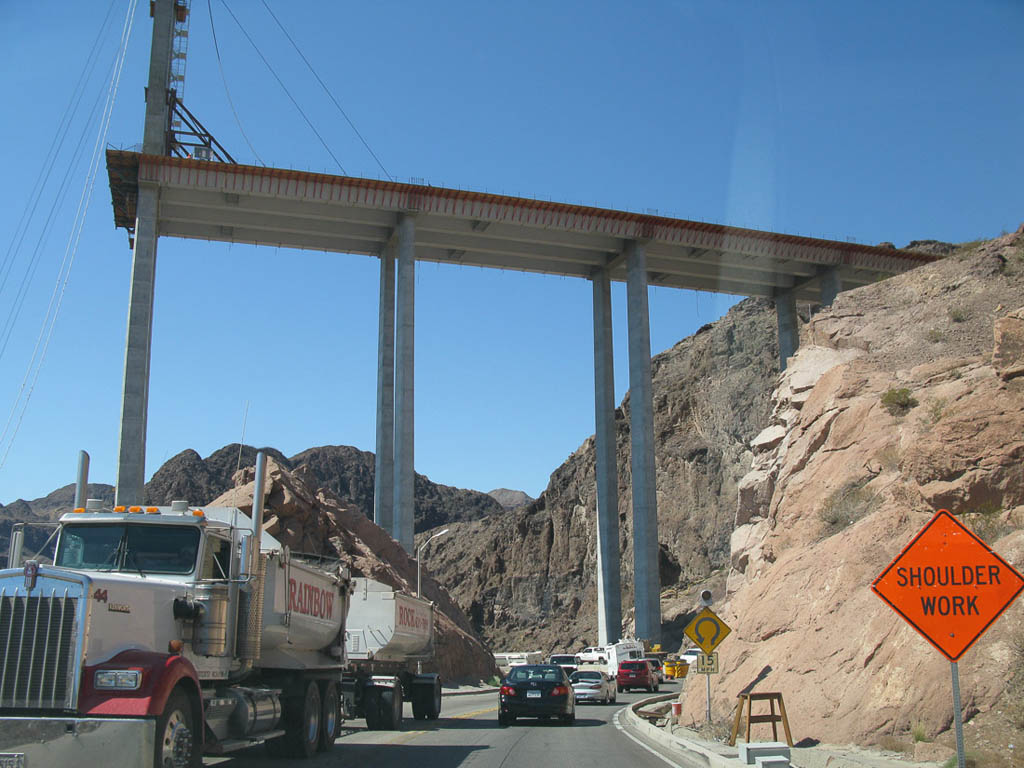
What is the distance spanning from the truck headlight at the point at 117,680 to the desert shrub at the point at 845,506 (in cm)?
1332

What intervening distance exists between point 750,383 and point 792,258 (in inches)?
1339

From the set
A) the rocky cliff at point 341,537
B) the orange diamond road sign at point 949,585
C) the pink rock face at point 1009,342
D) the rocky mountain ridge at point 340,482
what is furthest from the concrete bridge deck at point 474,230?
the rocky mountain ridge at point 340,482

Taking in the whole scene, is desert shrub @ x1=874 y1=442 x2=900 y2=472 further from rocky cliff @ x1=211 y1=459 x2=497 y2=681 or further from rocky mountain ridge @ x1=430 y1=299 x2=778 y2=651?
rocky mountain ridge @ x1=430 y1=299 x2=778 y2=651

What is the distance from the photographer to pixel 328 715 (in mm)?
14945

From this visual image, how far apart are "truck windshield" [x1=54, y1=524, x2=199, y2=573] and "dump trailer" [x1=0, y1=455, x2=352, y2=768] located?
0.01 meters

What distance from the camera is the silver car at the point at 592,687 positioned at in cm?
3055

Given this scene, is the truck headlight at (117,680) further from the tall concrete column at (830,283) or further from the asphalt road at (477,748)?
the tall concrete column at (830,283)

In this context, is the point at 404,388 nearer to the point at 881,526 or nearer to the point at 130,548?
the point at 881,526

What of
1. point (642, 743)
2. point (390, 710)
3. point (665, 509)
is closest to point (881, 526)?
point (642, 743)

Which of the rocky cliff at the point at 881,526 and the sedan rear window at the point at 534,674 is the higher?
the rocky cliff at the point at 881,526

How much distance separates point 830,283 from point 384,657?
44.2 m

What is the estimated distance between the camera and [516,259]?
54.0 metres

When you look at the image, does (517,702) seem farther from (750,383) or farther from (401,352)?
(750,383)

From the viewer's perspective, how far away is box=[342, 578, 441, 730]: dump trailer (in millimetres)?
18859
